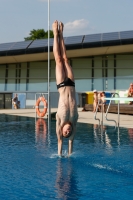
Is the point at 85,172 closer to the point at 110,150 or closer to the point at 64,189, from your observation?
the point at 64,189

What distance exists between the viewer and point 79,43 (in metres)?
33.8

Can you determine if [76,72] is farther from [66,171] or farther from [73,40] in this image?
[66,171]

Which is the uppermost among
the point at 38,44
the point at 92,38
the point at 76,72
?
the point at 92,38

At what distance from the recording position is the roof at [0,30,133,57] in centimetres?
3278

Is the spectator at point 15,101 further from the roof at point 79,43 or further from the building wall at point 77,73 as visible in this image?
the roof at point 79,43

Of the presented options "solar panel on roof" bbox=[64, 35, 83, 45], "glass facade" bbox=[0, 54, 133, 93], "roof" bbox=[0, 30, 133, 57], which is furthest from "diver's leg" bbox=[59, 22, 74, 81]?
"solar panel on roof" bbox=[64, 35, 83, 45]

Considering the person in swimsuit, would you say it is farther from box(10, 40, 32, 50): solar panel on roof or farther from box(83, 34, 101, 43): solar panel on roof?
box(10, 40, 32, 50): solar panel on roof

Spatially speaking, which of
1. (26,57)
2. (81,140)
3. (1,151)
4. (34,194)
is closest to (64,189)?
(34,194)

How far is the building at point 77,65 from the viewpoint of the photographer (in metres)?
32.4

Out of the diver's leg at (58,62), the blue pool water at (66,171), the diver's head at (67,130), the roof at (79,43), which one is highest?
the roof at (79,43)

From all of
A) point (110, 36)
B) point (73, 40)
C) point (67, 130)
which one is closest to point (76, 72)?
point (73, 40)

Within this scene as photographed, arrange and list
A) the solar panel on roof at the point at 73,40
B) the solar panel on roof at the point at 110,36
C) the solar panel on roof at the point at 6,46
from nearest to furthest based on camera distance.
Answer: the solar panel on roof at the point at 110,36 < the solar panel on roof at the point at 73,40 < the solar panel on roof at the point at 6,46

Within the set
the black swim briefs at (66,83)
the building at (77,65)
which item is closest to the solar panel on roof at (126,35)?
the building at (77,65)

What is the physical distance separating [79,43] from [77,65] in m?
4.98
